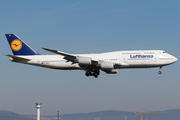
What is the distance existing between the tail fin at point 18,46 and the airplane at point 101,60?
2097mm

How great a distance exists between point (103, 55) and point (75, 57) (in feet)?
19.8

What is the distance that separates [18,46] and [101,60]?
1998 cm

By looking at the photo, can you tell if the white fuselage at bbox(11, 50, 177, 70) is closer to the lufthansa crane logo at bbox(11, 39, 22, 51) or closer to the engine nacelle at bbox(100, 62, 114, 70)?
the engine nacelle at bbox(100, 62, 114, 70)

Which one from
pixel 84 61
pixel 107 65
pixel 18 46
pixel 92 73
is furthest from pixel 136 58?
pixel 18 46

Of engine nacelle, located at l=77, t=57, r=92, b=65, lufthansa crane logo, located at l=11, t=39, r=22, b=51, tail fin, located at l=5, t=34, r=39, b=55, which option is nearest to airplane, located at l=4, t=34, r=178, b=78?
engine nacelle, located at l=77, t=57, r=92, b=65

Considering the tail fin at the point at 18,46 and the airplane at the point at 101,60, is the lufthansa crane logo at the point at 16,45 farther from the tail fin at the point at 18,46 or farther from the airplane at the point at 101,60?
the airplane at the point at 101,60

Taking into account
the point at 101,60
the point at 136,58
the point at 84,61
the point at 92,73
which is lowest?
the point at 92,73

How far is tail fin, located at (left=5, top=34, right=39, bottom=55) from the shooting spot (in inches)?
2334

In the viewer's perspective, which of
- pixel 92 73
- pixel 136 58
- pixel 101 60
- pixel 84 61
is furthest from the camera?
pixel 92 73

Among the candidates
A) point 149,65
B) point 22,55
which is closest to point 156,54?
point 149,65

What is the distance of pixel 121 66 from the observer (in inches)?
2024

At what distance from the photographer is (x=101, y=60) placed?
52531 millimetres

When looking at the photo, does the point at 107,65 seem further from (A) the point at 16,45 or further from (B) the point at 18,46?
(A) the point at 16,45

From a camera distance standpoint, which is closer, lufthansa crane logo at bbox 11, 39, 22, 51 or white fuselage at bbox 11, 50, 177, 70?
white fuselage at bbox 11, 50, 177, 70
